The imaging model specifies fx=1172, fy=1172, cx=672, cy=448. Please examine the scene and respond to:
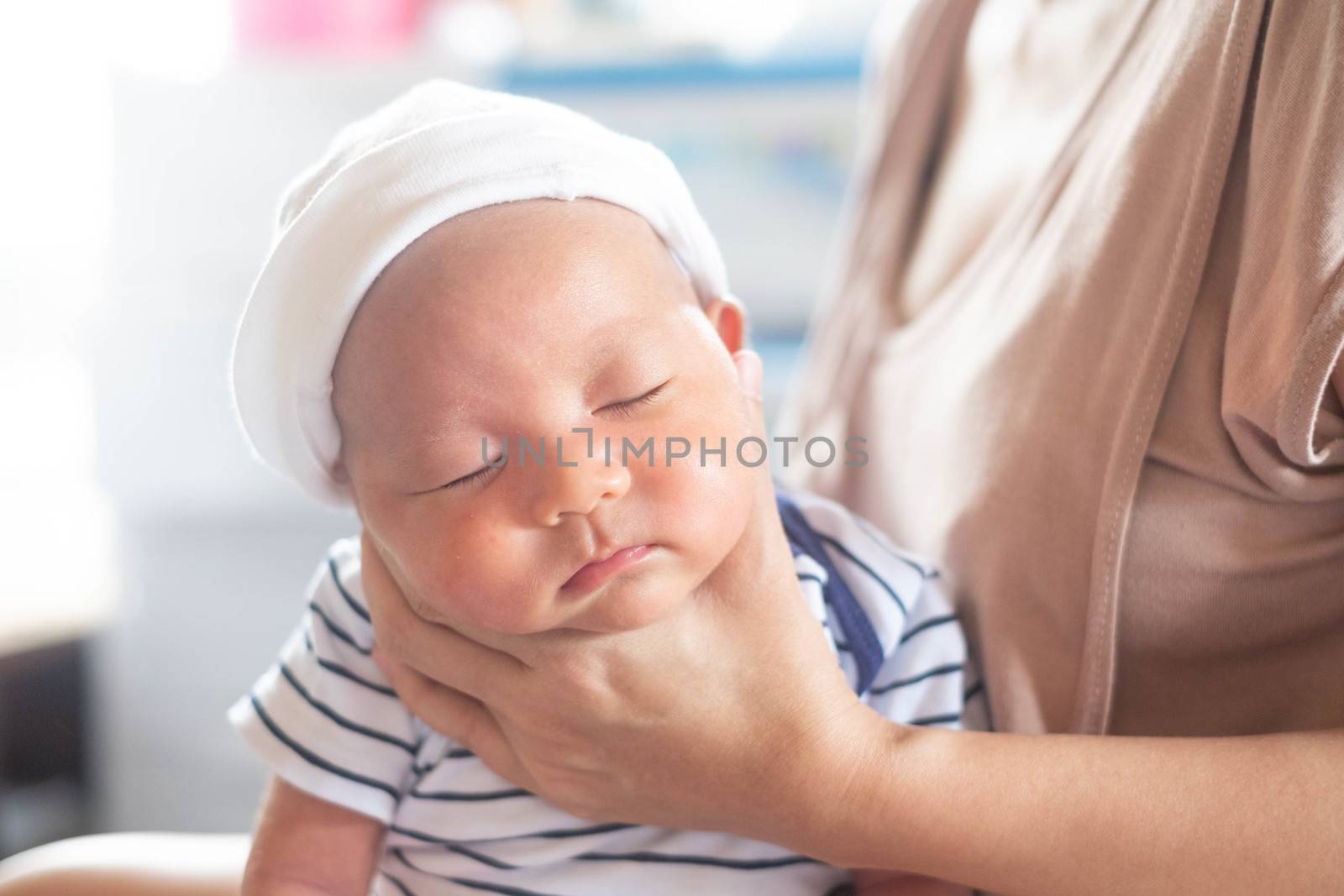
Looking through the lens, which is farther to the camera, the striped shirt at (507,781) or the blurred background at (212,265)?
the blurred background at (212,265)

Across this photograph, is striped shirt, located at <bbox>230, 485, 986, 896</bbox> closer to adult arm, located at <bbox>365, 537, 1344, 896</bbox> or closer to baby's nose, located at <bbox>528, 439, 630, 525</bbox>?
adult arm, located at <bbox>365, 537, 1344, 896</bbox>

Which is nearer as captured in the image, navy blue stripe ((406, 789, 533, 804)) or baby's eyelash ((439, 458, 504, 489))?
baby's eyelash ((439, 458, 504, 489))

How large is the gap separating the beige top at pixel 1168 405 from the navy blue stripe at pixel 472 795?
34 cm

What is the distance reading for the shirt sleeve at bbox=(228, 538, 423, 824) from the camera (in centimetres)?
82

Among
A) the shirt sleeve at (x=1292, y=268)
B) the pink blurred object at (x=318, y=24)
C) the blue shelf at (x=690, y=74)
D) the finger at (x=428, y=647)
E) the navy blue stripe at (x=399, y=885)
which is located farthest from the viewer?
the pink blurred object at (x=318, y=24)

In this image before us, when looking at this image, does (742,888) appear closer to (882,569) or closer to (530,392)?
(882,569)

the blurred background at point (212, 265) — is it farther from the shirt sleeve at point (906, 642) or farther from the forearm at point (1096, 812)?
the forearm at point (1096, 812)

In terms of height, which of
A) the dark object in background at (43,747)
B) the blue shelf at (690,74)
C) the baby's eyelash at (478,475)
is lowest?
the dark object in background at (43,747)

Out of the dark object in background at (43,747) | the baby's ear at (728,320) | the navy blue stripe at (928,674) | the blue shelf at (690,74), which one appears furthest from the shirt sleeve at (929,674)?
the dark object in background at (43,747)

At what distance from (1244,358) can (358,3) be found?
76.1 inches

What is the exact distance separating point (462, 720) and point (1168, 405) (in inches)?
19.4

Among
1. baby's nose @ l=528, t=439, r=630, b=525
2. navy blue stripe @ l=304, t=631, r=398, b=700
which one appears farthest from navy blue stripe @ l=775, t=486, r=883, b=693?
navy blue stripe @ l=304, t=631, r=398, b=700

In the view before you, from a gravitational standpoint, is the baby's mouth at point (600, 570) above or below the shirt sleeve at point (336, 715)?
above

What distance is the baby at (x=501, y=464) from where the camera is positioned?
0.67 meters
